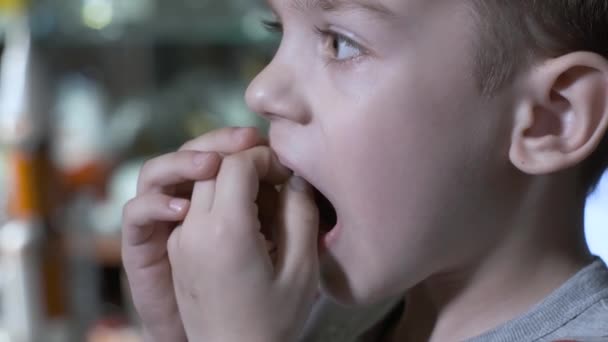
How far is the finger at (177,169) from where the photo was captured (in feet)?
2.25

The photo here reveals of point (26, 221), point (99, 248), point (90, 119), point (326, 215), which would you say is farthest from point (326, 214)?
point (90, 119)

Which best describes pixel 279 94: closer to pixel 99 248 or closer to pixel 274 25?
pixel 274 25

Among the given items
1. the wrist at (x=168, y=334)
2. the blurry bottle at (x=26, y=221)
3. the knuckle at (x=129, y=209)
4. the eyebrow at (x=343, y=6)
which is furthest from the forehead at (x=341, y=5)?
the blurry bottle at (x=26, y=221)

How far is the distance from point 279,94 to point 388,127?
0.30ft

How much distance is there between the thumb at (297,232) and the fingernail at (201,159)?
0.07 m

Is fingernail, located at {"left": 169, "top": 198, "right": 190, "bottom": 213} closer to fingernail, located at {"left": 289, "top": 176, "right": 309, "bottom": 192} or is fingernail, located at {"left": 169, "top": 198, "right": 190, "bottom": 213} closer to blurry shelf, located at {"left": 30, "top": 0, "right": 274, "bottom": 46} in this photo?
fingernail, located at {"left": 289, "top": 176, "right": 309, "bottom": 192}

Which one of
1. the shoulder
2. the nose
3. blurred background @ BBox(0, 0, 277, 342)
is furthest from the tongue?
blurred background @ BBox(0, 0, 277, 342)

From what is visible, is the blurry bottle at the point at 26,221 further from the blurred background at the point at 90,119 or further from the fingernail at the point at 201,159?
the fingernail at the point at 201,159

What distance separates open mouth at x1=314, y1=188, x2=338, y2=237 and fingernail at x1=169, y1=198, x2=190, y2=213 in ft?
0.39

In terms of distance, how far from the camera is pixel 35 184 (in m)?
1.43

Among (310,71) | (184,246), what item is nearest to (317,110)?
(310,71)

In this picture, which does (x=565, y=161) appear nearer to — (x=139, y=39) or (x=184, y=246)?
(x=184, y=246)

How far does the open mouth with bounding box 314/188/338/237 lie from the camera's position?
29.3 inches

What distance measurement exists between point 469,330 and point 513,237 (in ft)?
0.31
